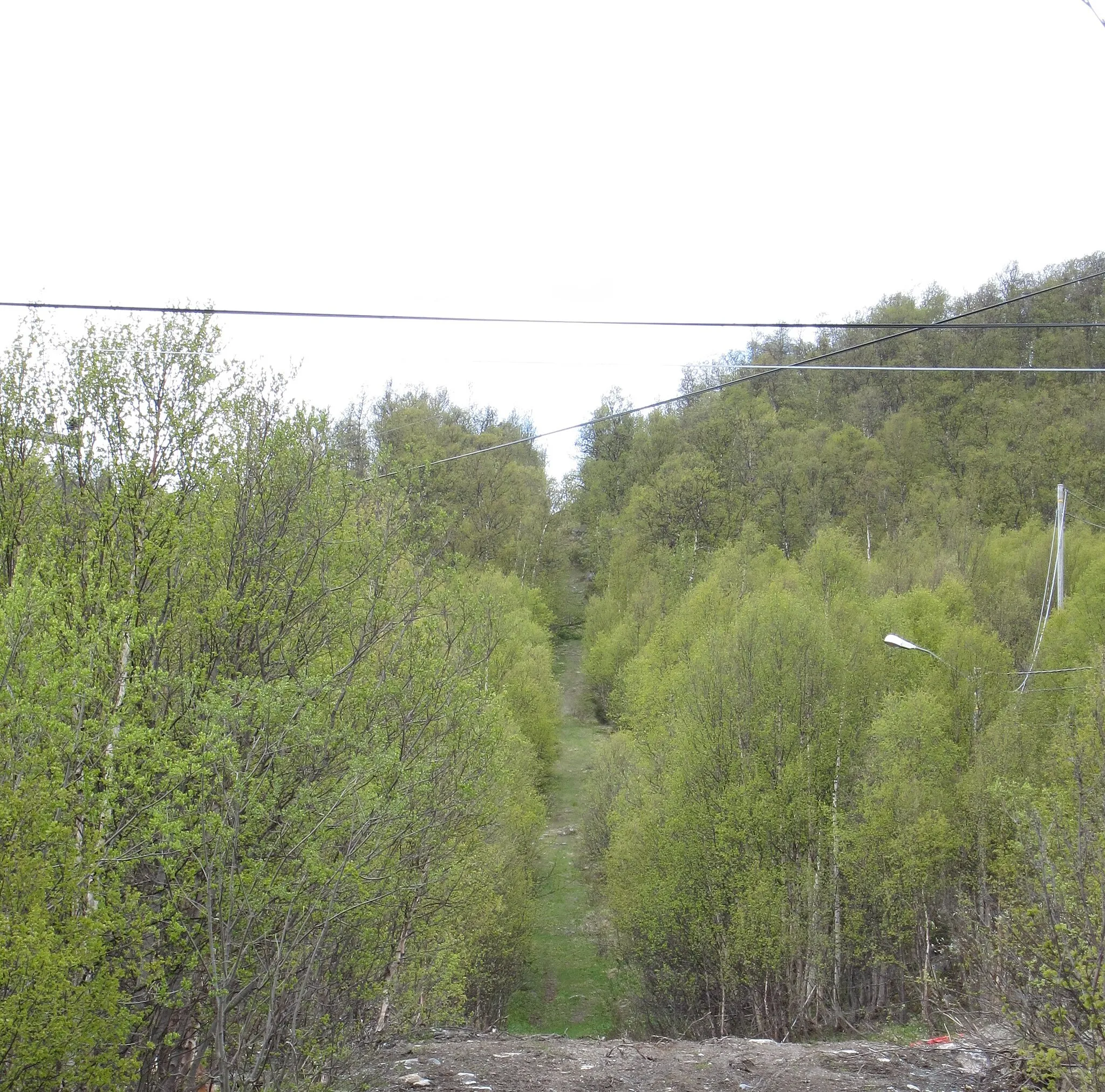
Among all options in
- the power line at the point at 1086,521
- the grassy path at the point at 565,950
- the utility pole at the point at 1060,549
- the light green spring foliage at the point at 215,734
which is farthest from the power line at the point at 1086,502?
the light green spring foliage at the point at 215,734

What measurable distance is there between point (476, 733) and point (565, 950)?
855 inches

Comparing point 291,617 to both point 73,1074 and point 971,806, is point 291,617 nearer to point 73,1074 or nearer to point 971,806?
point 73,1074

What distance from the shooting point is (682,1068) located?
40.0 feet

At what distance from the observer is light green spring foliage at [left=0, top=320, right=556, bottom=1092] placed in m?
7.35

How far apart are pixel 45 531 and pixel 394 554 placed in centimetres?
428

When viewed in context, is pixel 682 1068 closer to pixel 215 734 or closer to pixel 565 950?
pixel 215 734

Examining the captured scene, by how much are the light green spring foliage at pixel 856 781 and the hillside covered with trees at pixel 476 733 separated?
133mm

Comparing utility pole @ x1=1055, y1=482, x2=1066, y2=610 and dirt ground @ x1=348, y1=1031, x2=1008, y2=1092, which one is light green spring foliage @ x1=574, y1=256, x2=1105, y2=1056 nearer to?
dirt ground @ x1=348, y1=1031, x2=1008, y2=1092

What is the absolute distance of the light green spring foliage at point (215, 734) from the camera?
7352mm

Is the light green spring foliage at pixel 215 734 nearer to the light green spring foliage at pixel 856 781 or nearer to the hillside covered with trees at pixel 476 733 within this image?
the hillside covered with trees at pixel 476 733

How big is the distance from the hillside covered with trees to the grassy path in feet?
5.10

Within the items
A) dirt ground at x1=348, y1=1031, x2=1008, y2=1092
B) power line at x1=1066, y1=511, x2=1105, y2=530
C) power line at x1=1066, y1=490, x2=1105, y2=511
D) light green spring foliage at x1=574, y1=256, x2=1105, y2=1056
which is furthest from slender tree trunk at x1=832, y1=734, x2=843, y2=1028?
→ power line at x1=1066, y1=490, x2=1105, y2=511

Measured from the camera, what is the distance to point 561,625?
6662cm

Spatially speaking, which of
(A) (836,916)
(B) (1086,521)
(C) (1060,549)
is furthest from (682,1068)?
(B) (1086,521)
